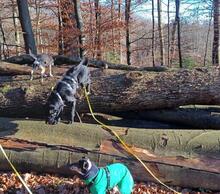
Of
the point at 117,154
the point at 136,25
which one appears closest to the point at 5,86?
the point at 117,154

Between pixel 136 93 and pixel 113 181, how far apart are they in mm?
2461

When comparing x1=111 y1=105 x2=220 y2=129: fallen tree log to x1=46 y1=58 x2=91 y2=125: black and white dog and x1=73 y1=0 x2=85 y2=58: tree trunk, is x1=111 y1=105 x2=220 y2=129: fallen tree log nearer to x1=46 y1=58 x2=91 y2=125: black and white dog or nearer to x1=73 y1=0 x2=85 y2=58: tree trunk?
x1=46 y1=58 x2=91 y2=125: black and white dog

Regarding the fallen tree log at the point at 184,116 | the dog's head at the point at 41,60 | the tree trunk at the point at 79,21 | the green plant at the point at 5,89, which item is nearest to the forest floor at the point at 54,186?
the fallen tree log at the point at 184,116

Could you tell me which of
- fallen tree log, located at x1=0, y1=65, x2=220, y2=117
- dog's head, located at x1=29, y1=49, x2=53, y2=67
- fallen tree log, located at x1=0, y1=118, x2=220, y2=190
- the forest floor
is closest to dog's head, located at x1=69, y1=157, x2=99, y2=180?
the forest floor

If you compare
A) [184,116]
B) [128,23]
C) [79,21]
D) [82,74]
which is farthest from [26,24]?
[128,23]

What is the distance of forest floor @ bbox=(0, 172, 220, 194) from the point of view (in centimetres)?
496

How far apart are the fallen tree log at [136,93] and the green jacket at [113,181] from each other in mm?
2239

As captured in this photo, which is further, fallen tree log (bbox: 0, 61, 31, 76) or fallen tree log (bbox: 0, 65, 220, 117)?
fallen tree log (bbox: 0, 61, 31, 76)

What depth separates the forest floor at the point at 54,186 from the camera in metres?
4.96

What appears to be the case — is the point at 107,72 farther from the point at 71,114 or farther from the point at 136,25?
the point at 136,25

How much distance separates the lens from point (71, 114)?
5.47 meters

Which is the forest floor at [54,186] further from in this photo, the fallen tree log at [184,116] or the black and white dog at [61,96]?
the fallen tree log at [184,116]

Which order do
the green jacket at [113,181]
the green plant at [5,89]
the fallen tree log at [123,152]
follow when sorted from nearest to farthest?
the green jacket at [113,181]
the fallen tree log at [123,152]
the green plant at [5,89]

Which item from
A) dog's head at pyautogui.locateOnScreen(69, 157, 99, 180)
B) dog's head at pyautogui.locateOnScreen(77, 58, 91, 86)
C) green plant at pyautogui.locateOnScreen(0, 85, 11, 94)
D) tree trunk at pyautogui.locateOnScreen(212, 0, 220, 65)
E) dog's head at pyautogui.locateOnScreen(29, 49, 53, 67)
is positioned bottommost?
dog's head at pyautogui.locateOnScreen(69, 157, 99, 180)
